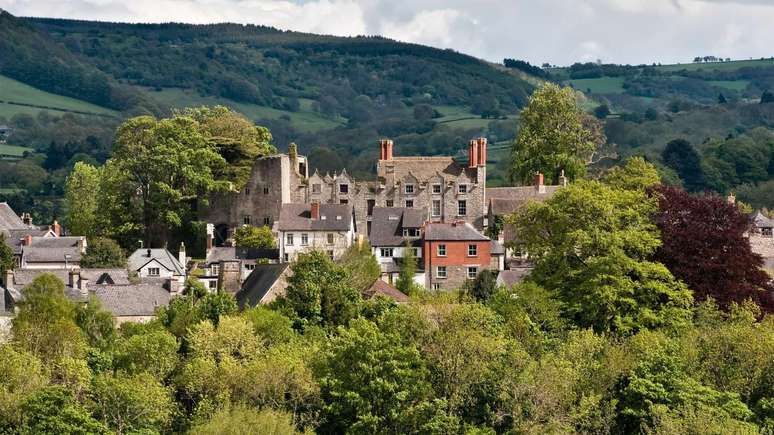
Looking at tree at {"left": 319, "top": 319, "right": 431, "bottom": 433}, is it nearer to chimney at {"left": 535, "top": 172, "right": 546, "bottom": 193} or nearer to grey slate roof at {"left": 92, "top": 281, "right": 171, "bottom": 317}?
grey slate roof at {"left": 92, "top": 281, "right": 171, "bottom": 317}

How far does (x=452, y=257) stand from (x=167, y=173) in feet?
64.1

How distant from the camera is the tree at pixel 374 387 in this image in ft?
196

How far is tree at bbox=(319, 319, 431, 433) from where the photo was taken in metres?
59.8

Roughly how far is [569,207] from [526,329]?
8.53m

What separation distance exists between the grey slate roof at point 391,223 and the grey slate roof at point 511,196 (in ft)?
18.0

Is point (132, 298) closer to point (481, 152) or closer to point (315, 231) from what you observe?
point (315, 231)

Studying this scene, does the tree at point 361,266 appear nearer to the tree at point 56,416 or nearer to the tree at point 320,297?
the tree at point 320,297

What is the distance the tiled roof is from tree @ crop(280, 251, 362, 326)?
2.15 metres

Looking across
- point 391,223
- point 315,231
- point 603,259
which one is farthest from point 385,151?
point 603,259

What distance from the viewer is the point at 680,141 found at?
650 ft

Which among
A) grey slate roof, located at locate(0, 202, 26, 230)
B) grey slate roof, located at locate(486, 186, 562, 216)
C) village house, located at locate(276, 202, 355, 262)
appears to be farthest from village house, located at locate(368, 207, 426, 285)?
grey slate roof, located at locate(0, 202, 26, 230)

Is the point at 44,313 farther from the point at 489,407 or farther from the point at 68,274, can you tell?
the point at 489,407

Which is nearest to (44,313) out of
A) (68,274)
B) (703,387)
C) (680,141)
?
(68,274)

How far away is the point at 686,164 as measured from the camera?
192 metres
